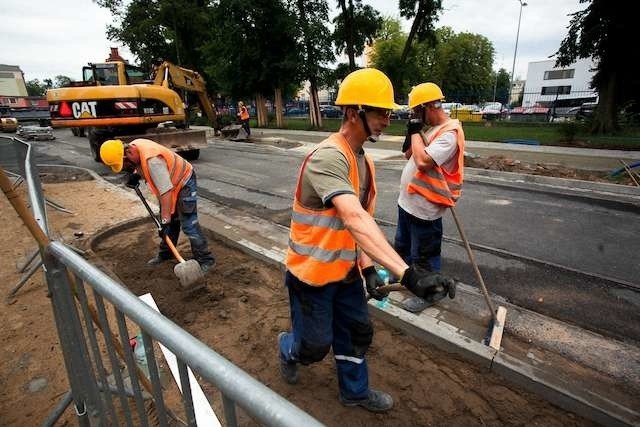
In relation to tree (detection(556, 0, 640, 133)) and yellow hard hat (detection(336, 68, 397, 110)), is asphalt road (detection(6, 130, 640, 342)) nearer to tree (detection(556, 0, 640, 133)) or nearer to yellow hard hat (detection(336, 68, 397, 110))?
yellow hard hat (detection(336, 68, 397, 110))

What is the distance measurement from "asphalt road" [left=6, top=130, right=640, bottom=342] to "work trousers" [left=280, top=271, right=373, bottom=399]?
2123mm

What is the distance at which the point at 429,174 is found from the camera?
3230 millimetres

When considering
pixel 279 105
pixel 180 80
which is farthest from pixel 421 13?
pixel 180 80

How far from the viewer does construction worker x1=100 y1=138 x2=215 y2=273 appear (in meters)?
3.79

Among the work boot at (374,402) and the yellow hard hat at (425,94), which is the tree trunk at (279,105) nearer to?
the yellow hard hat at (425,94)

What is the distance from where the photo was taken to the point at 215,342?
3100 millimetres

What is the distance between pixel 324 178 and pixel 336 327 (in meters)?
1.05

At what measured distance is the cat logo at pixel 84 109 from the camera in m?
9.98

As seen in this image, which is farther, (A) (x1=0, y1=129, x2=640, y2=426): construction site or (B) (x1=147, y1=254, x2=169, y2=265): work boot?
(B) (x1=147, y1=254, x2=169, y2=265): work boot

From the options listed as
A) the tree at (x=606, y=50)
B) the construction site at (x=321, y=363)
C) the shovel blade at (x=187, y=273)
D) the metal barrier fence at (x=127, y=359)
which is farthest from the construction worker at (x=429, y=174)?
the tree at (x=606, y=50)

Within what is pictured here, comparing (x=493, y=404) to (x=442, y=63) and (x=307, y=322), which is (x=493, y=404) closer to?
(x=307, y=322)

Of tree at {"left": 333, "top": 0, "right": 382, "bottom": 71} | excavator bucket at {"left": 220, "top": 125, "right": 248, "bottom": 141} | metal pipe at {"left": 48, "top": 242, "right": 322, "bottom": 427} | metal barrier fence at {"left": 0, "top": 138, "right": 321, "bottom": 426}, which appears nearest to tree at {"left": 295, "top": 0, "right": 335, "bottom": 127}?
tree at {"left": 333, "top": 0, "right": 382, "bottom": 71}

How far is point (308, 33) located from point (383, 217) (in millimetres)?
16257

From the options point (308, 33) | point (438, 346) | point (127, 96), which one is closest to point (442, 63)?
point (308, 33)
